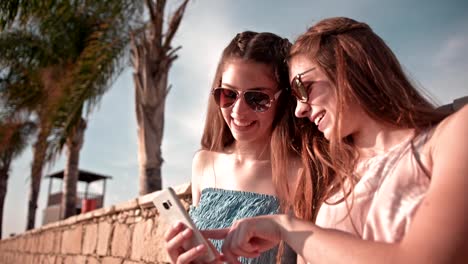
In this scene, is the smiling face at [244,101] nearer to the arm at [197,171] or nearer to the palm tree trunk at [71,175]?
the arm at [197,171]

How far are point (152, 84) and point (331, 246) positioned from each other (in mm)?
5397

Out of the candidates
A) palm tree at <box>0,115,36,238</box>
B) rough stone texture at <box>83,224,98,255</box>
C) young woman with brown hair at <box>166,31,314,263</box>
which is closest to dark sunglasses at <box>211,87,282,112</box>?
young woman with brown hair at <box>166,31,314,263</box>

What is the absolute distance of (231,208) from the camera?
199 cm

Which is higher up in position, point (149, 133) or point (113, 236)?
point (149, 133)

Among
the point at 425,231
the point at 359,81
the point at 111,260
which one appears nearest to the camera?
the point at 425,231

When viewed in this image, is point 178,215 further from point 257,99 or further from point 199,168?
point 199,168

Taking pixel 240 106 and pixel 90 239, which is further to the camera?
pixel 90 239

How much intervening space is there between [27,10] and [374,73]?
21.8ft

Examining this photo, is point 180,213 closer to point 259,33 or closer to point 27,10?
point 259,33

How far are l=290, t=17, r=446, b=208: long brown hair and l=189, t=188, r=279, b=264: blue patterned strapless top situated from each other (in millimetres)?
432

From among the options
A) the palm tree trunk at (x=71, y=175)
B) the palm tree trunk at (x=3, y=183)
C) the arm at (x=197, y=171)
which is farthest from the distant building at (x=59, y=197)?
the arm at (x=197, y=171)

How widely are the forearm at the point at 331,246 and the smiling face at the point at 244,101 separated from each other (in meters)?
0.91

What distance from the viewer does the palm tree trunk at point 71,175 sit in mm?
11290

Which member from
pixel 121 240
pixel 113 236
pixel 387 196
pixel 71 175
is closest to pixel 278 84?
pixel 387 196
